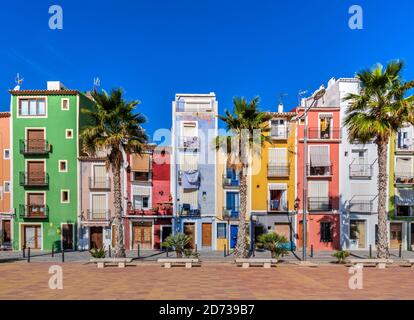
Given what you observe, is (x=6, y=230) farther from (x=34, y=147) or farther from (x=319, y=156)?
(x=319, y=156)

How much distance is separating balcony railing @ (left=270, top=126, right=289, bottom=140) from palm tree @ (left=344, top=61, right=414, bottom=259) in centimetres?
897

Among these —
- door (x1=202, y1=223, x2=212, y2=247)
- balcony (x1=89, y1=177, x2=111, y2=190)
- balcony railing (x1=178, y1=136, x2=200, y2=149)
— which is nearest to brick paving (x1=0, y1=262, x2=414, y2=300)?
door (x1=202, y1=223, x2=212, y2=247)

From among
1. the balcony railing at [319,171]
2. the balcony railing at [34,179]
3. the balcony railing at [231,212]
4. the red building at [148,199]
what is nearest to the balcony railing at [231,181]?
the balcony railing at [231,212]

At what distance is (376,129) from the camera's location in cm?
1805

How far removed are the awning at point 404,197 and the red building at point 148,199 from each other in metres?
22.1

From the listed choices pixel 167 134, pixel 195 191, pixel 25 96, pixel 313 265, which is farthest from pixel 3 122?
pixel 313 265

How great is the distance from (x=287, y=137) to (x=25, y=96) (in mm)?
25782

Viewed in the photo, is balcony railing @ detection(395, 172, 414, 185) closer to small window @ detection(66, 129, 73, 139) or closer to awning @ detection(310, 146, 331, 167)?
awning @ detection(310, 146, 331, 167)

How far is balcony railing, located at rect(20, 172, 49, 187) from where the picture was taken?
27719mm

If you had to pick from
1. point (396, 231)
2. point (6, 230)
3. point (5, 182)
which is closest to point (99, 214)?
point (6, 230)

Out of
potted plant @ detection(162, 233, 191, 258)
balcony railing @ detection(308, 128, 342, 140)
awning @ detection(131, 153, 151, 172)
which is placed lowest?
potted plant @ detection(162, 233, 191, 258)

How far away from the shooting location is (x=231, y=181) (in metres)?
28.2

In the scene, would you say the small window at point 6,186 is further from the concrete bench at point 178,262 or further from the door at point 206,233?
the concrete bench at point 178,262

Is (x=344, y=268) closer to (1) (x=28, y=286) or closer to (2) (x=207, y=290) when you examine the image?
(2) (x=207, y=290)
